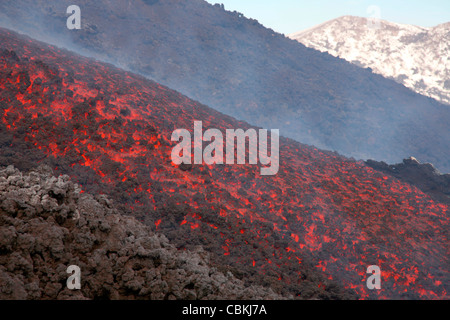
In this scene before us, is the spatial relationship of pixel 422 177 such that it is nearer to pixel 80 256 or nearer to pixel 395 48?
pixel 80 256

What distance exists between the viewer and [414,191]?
59.0 feet

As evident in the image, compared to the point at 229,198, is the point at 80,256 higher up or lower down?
lower down

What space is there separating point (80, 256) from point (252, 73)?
3526cm

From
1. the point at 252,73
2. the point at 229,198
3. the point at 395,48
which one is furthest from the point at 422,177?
the point at 395,48

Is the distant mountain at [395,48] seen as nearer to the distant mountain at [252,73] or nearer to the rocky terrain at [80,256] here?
the distant mountain at [252,73]

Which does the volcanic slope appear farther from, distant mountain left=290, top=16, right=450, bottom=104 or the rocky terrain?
distant mountain left=290, top=16, right=450, bottom=104

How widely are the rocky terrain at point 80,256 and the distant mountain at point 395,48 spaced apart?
57.9m

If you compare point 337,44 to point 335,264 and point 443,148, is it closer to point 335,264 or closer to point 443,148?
point 443,148

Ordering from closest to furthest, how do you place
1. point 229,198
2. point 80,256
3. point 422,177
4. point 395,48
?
1. point 80,256
2. point 229,198
3. point 422,177
4. point 395,48

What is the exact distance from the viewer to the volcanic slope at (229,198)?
9.10 m

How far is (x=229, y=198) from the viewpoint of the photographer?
1136cm

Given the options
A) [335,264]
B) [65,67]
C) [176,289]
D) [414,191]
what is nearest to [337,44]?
[414,191]

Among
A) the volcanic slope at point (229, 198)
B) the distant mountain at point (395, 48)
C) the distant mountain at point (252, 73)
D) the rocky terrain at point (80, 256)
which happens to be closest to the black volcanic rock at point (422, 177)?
the volcanic slope at point (229, 198)

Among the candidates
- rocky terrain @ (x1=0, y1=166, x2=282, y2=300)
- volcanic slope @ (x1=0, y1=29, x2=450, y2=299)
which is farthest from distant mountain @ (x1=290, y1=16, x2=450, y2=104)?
rocky terrain @ (x1=0, y1=166, x2=282, y2=300)
